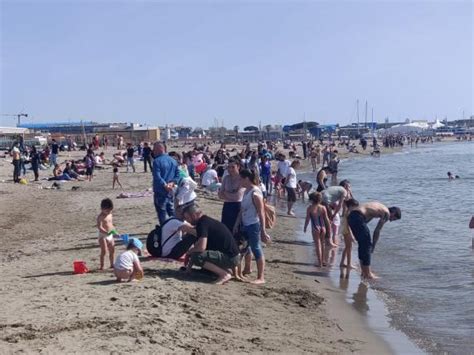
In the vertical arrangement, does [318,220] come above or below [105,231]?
below

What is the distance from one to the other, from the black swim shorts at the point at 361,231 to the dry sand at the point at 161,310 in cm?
79

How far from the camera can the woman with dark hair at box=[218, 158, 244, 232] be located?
356 inches

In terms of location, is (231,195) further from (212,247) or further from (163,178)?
(163,178)

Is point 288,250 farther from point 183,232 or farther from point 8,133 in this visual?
point 8,133

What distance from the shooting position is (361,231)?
9711mm

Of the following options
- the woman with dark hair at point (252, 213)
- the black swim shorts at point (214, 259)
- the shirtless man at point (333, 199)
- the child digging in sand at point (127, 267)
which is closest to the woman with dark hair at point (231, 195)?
the woman with dark hair at point (252, 213)

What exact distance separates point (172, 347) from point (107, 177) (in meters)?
23.0

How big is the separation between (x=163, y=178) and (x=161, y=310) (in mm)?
3803

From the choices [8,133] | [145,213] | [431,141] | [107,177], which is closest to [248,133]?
[431,141]

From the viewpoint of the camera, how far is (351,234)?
10.2m

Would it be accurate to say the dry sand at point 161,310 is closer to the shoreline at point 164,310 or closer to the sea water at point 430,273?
Answer: the shoreline at point 164,310

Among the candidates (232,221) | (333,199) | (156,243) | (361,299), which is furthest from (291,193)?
(156,243)

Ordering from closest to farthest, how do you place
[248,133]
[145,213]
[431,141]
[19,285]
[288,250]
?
1. [19,285]
2. [288,250]
3. [145,213]
4. [248,133]
5. [431,141]

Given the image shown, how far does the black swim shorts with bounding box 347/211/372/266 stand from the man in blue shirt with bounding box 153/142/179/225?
111 inches
